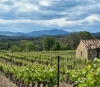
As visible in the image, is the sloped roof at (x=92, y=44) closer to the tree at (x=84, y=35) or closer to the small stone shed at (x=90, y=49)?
the small stone shed at (x=90, y=49)

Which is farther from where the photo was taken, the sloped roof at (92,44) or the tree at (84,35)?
the tree at (84,35)

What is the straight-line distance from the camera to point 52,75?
1410 centimetres

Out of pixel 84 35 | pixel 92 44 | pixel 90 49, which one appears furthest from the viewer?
pixel 84 35

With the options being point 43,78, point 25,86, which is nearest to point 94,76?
point 43,78

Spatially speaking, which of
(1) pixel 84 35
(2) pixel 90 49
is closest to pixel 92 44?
(2) pixel 90 49

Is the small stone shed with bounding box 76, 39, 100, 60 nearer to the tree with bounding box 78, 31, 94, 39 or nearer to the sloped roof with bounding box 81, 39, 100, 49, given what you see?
the sloped roof with bounding box 81, 39, 100, 49

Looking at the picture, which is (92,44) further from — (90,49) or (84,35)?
(84,35)

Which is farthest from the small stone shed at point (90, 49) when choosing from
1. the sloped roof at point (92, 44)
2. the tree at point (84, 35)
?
the tree at point (84, 35)

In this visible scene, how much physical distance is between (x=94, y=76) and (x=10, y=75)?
20530mm

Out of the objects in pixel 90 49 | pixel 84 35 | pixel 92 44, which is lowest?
pixel 90 49

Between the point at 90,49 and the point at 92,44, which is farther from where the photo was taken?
the point at 92,44

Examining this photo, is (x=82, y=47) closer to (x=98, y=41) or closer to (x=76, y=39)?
(x=98, y=41)

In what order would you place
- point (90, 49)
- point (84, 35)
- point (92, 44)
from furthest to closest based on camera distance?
point (84, 35), point (92, 44), point (90, 49)

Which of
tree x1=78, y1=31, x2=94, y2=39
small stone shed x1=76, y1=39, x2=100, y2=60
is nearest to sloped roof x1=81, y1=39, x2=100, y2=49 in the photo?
small stone shed x1=76, y1=39, x2=100, y2=60
